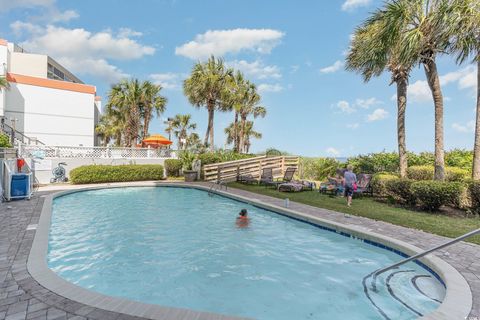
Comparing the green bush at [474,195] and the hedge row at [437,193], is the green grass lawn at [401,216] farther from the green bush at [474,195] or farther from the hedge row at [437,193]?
the green bush at [474,195]

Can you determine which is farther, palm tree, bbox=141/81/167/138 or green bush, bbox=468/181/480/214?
palm tree, bbox=141/81/167/138

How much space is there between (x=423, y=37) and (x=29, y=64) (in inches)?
1510

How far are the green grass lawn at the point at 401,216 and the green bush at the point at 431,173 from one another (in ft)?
11.2

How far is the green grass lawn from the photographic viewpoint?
6746 mm

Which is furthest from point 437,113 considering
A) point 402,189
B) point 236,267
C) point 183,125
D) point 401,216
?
point 183,125

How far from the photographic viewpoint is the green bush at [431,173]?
38.3ft

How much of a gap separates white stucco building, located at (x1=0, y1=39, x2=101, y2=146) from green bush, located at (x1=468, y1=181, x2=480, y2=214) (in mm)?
27904

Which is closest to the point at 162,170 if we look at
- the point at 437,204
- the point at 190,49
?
the point at 190,49

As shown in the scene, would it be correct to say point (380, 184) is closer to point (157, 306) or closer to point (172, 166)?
point (157, 306)

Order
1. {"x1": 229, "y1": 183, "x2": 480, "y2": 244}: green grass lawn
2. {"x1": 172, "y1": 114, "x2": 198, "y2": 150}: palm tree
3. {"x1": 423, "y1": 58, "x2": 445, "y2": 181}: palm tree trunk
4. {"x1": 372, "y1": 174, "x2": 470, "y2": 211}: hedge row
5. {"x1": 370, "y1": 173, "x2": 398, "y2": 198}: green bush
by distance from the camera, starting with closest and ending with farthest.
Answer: {"x1": 229, "y1": 183, "x2": 480, "y2": 244}: green grass lawn → {"x1": 372, "y1": 174, "x2": 470, "y2": 211}: hedge row → {"x1": 423, "y1": 58, "x2": 445, "y2": 181}: palm tree trunk → {"x1": 370, "y1": 173, "x2": 398, "y2": 198}: green bush → {"x1": 172, "y1": 114, "x2": 198, "y2": 150}: palm tree

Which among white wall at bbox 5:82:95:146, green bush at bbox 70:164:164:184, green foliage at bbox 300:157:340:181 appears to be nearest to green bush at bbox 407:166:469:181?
green foliage at bbox 300:157:340:181

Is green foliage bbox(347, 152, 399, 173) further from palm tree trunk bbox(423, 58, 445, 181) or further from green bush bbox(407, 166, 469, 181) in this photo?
palm tree trunk bbox(423, 58, 445, 181)

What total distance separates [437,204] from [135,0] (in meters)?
14.6

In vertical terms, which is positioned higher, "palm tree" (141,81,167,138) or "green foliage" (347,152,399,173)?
"palm tree" (141,81,167,138)
